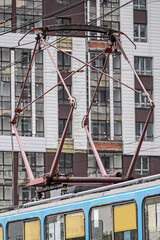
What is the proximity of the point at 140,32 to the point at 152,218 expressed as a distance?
2686 inches

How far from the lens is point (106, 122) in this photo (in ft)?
264

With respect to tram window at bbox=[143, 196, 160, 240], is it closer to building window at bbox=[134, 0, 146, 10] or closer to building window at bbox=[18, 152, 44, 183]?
building window at bbox=[18, 152, 44, 183]

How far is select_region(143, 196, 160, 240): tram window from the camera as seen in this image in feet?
51.7

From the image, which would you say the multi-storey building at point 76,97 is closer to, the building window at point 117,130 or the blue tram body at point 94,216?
the building window at point 117,130

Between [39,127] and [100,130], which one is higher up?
[39,127]

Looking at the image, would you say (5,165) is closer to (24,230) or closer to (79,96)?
(79,96)

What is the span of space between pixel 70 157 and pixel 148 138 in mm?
8172

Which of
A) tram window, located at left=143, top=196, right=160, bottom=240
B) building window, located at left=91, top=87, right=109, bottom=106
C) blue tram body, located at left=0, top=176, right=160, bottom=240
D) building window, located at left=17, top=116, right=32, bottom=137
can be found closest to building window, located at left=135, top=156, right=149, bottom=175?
building window, located at left=91, top=87, right=109, bottom=106

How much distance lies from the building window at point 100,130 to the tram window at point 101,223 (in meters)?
61.5

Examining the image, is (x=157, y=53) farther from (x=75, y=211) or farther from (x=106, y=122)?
(x=75, y=211)

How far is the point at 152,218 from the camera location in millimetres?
15945

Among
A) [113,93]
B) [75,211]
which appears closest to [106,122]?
[113,93]

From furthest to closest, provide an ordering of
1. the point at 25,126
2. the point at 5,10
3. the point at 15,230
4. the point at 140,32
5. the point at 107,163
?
the point at 140,32
the point at 107,163
the point at 5,10
the point at 25,126
the point at 15,230

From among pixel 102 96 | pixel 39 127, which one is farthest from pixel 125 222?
pixel 102 96
